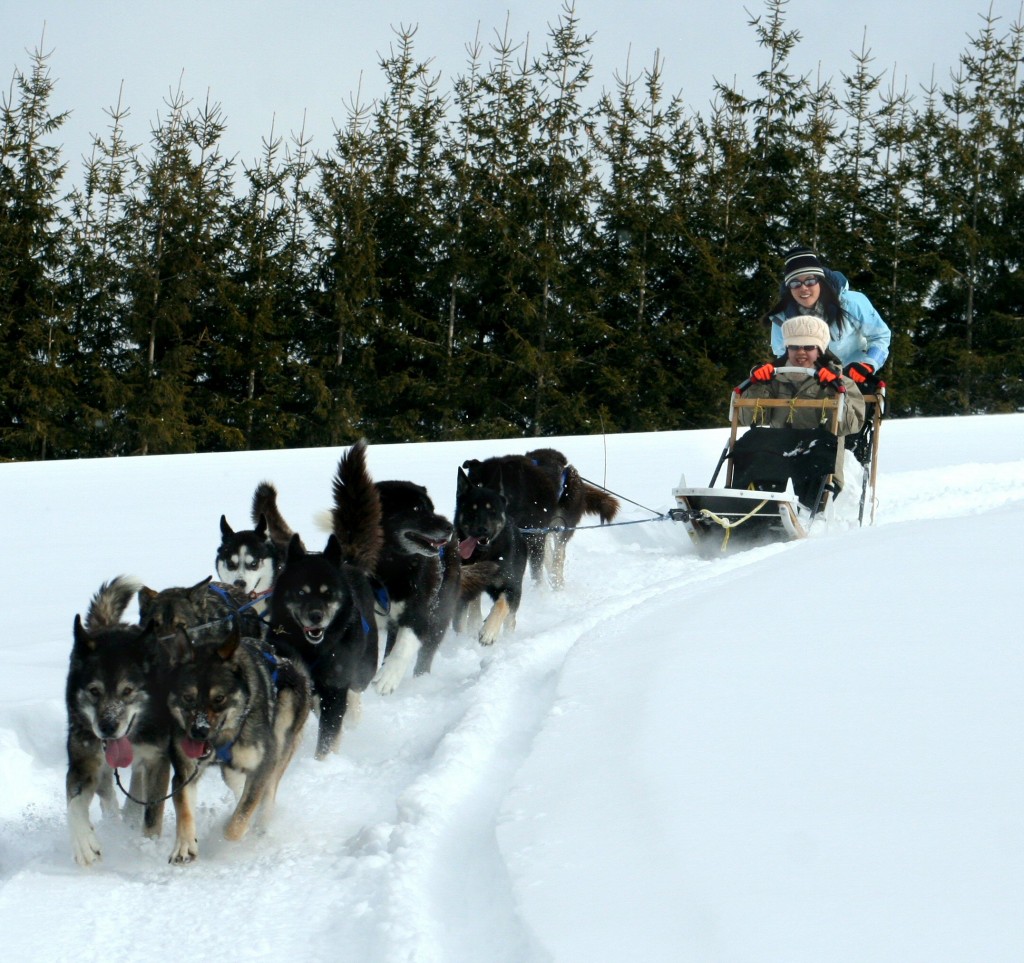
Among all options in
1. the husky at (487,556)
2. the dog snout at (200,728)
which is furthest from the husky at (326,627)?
the husky at (487,556)

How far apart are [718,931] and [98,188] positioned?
60.0 feet

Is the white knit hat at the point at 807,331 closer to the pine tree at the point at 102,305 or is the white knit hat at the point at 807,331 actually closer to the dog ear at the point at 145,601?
the dog ear at the point at 145,601

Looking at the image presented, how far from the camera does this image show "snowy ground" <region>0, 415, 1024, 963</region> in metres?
2.20

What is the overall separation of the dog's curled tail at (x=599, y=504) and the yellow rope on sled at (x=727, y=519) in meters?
0.59

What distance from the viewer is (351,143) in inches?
783

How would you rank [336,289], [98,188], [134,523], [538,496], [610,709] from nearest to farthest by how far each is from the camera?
[610,709]
[538,496]
[134,523]
[98,188]
[336,289]

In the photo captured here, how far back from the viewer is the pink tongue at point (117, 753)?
2.85 metres

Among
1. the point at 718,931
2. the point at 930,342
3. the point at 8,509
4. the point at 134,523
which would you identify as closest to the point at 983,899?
the point at 718,931

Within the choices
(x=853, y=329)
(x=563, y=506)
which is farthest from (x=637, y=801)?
(x=853, y=329)

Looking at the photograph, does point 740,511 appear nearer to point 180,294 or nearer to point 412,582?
point 412,582

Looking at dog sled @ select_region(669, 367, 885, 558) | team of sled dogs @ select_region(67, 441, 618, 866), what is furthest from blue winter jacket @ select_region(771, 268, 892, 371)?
team of sled dogs @ select_region(67, 441, 618, 866)

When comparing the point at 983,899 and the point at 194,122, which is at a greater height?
the point at 194,122

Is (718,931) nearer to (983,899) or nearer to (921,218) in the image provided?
(983,899)

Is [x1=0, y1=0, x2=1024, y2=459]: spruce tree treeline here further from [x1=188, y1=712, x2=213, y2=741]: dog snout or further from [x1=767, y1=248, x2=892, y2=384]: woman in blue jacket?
[x1=188, y1=712, x2=213, y2=741]: dog snout
